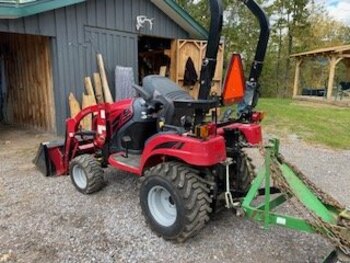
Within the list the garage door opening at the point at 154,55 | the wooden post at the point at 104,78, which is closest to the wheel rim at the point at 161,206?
the wooden post at the point at 104,78

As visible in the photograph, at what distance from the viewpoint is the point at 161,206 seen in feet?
10.6

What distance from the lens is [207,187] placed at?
300 cm

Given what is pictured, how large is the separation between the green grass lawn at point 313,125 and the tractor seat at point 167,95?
4.53 metres

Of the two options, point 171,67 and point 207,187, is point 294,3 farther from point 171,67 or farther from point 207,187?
point 207,187

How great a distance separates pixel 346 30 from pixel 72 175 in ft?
106

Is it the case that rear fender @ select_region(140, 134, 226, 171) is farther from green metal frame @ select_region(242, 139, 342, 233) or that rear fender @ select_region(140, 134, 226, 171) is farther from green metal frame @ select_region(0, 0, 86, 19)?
green metal frame @ select_region(0, 0, 86, 19)

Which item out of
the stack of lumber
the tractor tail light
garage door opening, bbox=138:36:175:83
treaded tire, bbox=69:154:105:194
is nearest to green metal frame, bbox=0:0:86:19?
the stack of lumber

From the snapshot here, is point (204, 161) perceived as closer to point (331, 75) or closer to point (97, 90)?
point (97, 90)

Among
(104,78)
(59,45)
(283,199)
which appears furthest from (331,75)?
(283,199)

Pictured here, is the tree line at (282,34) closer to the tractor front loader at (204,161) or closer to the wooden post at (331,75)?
the wooden post at (331,75)

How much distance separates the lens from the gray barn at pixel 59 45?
253 inches

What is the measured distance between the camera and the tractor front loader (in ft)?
8.86

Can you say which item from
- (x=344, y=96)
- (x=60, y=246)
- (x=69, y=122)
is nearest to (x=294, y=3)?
(x=344, y=96)

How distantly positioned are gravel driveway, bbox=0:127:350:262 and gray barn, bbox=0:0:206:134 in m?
2.87
